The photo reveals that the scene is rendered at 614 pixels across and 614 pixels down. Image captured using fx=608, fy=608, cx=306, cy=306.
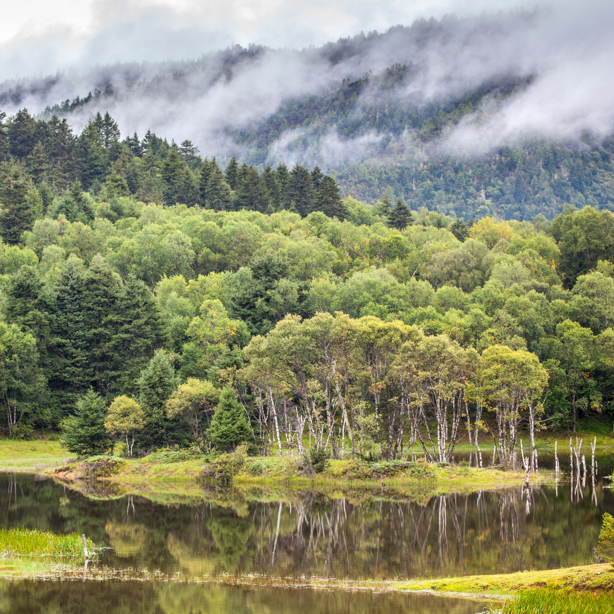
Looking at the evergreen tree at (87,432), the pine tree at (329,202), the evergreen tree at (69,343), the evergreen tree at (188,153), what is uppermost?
the evergreen tree at (188,153)


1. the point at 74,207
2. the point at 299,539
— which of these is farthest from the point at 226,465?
the point at 74,207

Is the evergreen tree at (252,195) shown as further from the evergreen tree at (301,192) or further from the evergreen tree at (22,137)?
the evergreen tree at (22,137)

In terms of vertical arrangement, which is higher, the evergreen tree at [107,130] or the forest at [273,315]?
the evergreen tree at [107,130]

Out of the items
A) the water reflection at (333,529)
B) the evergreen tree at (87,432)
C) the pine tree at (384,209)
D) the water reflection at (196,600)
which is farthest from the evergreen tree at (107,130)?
the water reflection at (196,600)

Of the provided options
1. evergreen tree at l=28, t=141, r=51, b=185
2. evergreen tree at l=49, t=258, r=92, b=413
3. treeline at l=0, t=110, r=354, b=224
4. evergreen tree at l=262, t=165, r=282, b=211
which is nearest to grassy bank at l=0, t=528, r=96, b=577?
evergreen tree at l=49, t=258, r=92, b=413

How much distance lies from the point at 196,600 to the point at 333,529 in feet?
49.0

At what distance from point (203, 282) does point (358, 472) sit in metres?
60.2

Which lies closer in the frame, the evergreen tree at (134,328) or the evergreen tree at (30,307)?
the evergreen tree at (30,307)

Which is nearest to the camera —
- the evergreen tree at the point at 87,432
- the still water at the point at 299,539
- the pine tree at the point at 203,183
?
the still water at the point at 299,539

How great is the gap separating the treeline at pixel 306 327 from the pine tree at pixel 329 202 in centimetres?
1550

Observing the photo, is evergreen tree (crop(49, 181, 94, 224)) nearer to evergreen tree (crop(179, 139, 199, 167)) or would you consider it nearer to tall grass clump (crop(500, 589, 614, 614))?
evergreen tree (crop(179, 139, 199, 167))

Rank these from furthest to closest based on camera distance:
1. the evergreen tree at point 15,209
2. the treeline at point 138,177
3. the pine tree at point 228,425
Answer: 1. the treeline at point 138,177
2. the evergreen tree at point 15,209
3. the pine tree at point 228,425

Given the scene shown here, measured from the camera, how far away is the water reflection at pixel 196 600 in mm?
22625

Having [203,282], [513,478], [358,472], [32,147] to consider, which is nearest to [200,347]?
[203,282]
